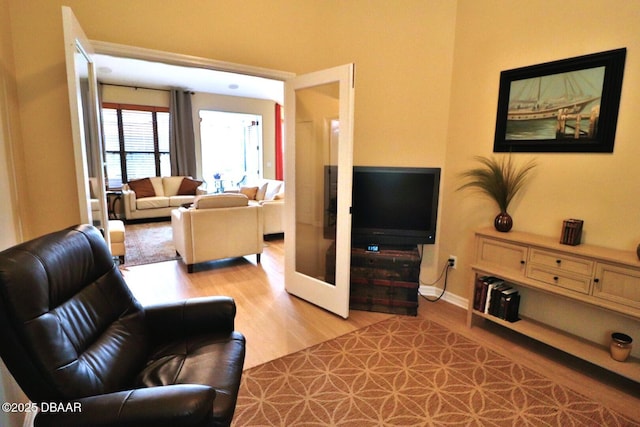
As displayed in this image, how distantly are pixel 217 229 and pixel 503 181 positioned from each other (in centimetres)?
308

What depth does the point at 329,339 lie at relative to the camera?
8.43ft

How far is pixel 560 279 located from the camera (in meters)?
2.19

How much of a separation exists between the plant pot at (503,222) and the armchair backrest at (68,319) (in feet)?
8.31

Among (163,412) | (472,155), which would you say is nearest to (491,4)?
(472,155)

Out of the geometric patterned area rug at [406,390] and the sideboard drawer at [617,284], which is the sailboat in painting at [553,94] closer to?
the sideboard drawer at [617,284]

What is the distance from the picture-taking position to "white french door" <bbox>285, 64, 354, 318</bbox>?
2684mm

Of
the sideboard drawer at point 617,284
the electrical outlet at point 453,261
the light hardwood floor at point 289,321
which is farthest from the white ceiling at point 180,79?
the sideboard drawer at point 617,284

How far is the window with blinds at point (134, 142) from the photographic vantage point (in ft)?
23.7

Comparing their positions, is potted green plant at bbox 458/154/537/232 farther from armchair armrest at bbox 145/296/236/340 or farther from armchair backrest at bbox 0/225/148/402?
armchair backrest at bbox 0/225/148/402

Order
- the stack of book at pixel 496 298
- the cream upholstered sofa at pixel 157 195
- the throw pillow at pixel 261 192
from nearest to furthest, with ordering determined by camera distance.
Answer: the stack of book at pixel 496 298 < the throw pillow at pixel 261 192 < the cream upholstered sofa at pixel 157 195

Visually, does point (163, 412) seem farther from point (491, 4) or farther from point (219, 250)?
point (491, 4)

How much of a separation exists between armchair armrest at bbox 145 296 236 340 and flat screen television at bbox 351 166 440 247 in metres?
1.61

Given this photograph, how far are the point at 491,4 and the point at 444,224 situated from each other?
193cm

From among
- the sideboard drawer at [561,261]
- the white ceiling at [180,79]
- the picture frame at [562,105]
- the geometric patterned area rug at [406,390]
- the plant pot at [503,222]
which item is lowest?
the geometric patterned area rug at [406,390]
